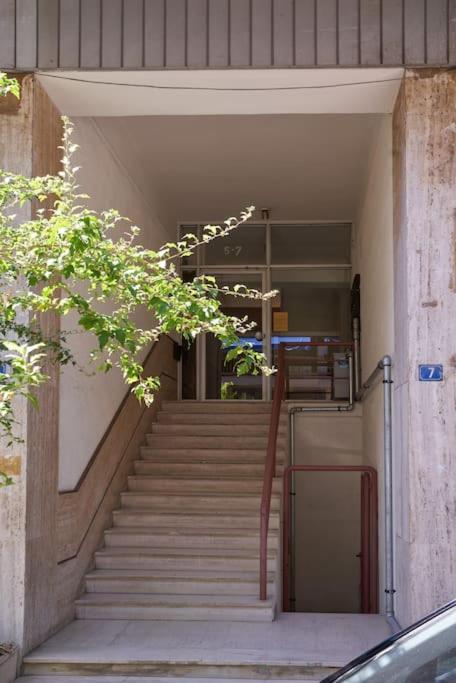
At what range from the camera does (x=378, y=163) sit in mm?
7738

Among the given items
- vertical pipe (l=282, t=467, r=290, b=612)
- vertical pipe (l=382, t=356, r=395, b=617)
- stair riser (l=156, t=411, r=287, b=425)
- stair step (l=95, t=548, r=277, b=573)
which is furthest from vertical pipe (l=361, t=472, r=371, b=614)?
stair riser (l=156, t=411, r=287, b=425)

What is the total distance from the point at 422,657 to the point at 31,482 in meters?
4.03

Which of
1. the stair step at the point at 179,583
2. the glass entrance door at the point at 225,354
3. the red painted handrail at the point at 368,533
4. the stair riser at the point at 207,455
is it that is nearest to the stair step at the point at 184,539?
the stair step at the point at 179,583

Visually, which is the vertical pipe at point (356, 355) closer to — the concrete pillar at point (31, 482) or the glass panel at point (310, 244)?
the glass panel at point (310, 244)

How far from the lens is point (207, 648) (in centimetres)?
557

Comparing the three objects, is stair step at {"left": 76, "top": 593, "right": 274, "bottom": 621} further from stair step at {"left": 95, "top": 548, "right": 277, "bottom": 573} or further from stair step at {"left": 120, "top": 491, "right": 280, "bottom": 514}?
stair step at {"left": 120, "top": 491, "right": 280, "bottom": 514}

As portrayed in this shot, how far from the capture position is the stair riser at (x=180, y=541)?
731cm

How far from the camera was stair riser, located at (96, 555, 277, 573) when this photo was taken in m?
6.98

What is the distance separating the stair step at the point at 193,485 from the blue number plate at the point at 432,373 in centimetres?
313

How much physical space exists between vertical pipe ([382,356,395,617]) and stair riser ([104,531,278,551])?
1237 millimetres

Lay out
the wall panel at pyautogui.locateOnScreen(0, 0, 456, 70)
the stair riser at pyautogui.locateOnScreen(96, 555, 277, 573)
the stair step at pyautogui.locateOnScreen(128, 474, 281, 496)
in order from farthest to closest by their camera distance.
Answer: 1. the stair step at pyautogui.locateOnScreen(128, 474, 281, 496)
2. the stair riser at pyautogui.locateOnScreen(96, 555, 277, 573)
3. the wall panel at pyautogui.locateOnScreen(0, 0, 456, 70)

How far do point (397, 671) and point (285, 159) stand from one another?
7889 millimetres

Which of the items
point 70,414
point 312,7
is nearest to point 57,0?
point 312,7

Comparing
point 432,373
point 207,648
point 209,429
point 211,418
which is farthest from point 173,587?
point 211,418
